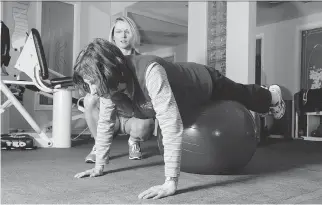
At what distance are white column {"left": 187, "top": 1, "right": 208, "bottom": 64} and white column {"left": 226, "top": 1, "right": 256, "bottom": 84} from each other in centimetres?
45

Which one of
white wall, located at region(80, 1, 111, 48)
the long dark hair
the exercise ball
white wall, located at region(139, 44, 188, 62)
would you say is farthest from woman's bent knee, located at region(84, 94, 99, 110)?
white wall, located at region(139, 44, 188, 62)

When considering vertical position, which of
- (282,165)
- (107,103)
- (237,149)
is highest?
(107,103)

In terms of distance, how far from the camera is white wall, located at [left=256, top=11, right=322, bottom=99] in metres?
5.84

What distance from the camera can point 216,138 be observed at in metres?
1.55

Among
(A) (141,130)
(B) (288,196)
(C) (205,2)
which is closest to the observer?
(B) (288,196)

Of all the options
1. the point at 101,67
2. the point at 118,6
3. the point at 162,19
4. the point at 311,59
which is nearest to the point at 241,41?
the point at 101,67

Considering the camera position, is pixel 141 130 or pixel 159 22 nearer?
pixel 141 130

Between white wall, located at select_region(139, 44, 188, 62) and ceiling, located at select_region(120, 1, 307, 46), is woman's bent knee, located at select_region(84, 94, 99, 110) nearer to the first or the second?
Result: ceiling, located at select_region(120, 1, 307, 46)

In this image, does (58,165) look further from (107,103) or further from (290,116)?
(290,116)

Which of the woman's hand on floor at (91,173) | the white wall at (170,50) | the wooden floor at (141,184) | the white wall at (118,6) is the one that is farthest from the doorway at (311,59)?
the woman's hand on floor at (91,173)

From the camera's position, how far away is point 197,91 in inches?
62.2

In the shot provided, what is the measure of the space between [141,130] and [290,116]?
3661mm

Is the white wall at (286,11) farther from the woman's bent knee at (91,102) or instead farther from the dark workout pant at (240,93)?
the woman's bent knee at (91,102)

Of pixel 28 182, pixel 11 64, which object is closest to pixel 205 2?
pixel 11 64
